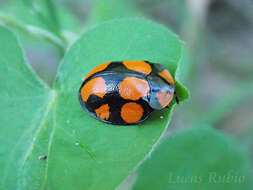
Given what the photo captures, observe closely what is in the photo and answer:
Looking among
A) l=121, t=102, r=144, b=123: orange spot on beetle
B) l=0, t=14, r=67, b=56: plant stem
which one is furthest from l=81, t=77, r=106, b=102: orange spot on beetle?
l=0, t=14, r=67, b=56: plant stem

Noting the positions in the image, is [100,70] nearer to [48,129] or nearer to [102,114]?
[102,114]

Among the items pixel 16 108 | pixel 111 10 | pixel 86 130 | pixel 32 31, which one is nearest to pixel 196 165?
pixel 86 130

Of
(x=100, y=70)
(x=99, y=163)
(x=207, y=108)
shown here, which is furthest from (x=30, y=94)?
(x=207, y=108)

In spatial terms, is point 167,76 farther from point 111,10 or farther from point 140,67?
point 111,10

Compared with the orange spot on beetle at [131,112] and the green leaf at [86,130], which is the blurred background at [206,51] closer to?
the green leaf at [86,130]

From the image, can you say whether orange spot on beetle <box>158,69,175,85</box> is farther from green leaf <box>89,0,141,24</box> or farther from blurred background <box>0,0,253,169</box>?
blurred background <box>0,0,253,169</box>
